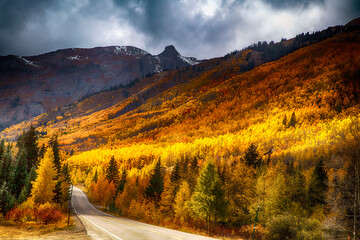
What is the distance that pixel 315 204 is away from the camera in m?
32.5

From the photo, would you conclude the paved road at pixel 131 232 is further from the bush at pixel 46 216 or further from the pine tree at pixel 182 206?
the pine tree at pixel 182 206

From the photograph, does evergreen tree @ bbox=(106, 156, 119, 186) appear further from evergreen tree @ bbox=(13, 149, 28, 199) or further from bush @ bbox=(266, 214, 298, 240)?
bush @ bbox=(266, 214, 298, 240)

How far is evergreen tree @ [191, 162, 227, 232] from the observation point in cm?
3173

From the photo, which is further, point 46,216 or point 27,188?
point 27,188

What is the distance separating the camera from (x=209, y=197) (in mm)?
31438

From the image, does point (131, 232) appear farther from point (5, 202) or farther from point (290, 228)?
point (5, 202)

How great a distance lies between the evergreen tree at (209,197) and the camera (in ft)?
104

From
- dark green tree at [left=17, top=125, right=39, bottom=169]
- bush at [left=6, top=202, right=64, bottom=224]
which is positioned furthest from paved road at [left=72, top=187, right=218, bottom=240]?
dark green tree at [left=17, top=125, right=39, bottom=169]

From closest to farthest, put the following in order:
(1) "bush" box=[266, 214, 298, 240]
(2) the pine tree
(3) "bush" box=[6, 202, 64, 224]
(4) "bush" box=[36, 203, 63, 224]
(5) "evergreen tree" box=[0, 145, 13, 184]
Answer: (1) "bush" box=[266, 214, 298, 240] < (3) "bush" box=[6, 202, 64, 224] < (4) "bush" box=[36, 203, 63, 224] < (5) "evergreen tree" box=[0, 145, 13, 184] < (2) the pine tree

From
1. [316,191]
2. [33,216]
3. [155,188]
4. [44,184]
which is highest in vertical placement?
[316,191]

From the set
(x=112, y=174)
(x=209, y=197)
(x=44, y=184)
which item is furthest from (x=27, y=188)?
(x=112, y=174)

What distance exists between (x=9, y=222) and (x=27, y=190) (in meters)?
13.6

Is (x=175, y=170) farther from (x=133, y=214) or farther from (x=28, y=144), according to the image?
(x=28, y=144)

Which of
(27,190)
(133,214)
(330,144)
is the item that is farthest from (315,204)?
(330,144)
